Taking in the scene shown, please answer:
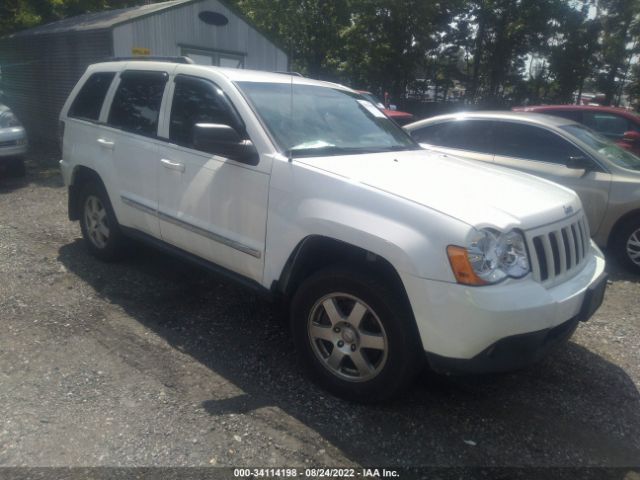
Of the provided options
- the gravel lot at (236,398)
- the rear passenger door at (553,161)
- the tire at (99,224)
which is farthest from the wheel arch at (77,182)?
the rear passenger door at (553,161)

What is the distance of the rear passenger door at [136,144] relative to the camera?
4.29m

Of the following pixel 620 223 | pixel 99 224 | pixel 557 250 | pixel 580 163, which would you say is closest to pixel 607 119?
pixel 580 163

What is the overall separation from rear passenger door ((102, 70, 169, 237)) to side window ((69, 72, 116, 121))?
0.82ft

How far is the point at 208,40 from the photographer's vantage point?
42.8 ft

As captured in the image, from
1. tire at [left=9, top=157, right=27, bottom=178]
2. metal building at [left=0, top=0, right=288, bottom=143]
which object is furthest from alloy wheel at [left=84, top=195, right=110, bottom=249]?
metal building at [left=0, top=0, right=288, bottom=143]

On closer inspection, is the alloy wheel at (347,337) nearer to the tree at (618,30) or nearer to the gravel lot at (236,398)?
the gravel lot at (236,398)

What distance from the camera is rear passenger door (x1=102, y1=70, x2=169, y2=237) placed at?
429cm

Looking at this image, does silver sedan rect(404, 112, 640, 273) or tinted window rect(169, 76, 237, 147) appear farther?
silver sedan rect(404, 112, 640, 273)

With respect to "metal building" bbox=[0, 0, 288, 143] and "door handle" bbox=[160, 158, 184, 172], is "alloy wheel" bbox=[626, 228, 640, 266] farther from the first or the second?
"metal building" bbox=[0, 0, 288, 143]

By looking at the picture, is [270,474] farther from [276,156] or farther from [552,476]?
[276,156]

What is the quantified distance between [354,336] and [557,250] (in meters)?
1.23

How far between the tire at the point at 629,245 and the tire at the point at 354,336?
3910 mm

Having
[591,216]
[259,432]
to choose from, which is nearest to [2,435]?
[259,432]

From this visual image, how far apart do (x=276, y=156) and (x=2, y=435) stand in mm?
2150
